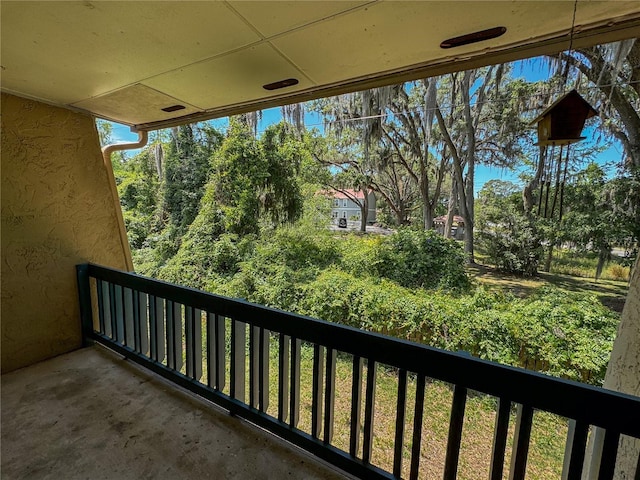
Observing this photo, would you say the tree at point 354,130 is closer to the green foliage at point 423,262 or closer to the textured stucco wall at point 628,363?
the green foliage at point 423,262

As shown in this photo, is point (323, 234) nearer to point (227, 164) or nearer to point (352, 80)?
point (227, 164)

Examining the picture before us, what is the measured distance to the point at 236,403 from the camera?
1758 millimetres

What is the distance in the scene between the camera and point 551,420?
3.49 meters

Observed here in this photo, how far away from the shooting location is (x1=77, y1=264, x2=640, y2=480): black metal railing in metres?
0.95

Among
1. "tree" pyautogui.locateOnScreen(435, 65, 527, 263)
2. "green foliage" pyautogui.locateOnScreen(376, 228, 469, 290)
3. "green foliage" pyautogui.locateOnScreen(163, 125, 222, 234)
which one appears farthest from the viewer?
"green foliage" pyautogui.locateOnScreen(163, 125, 222, 234)

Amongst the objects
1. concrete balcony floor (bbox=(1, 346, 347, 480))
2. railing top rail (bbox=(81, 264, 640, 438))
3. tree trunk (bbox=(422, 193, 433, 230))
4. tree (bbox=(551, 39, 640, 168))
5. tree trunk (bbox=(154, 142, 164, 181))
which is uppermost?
tree (bbox=(551, 39, 640, 168))

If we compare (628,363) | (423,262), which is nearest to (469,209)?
(423,262)

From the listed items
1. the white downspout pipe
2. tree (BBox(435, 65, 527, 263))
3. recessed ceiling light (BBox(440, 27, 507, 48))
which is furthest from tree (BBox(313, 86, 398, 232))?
recessed ceiling light (BBox(440, 27, 507, 48))

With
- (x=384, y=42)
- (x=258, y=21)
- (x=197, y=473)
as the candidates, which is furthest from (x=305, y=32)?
(x=197, y=473)

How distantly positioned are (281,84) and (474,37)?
112cm

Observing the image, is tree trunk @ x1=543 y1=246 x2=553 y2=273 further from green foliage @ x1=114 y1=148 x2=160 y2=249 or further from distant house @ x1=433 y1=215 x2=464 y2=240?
green foliage @ x1=114 y1=148 x2=160 y2=249

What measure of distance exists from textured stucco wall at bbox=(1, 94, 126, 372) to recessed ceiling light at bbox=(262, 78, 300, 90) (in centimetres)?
183

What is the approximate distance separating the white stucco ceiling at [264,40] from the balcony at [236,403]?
52.9 inches

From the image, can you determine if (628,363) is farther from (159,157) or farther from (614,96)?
(159,157)
